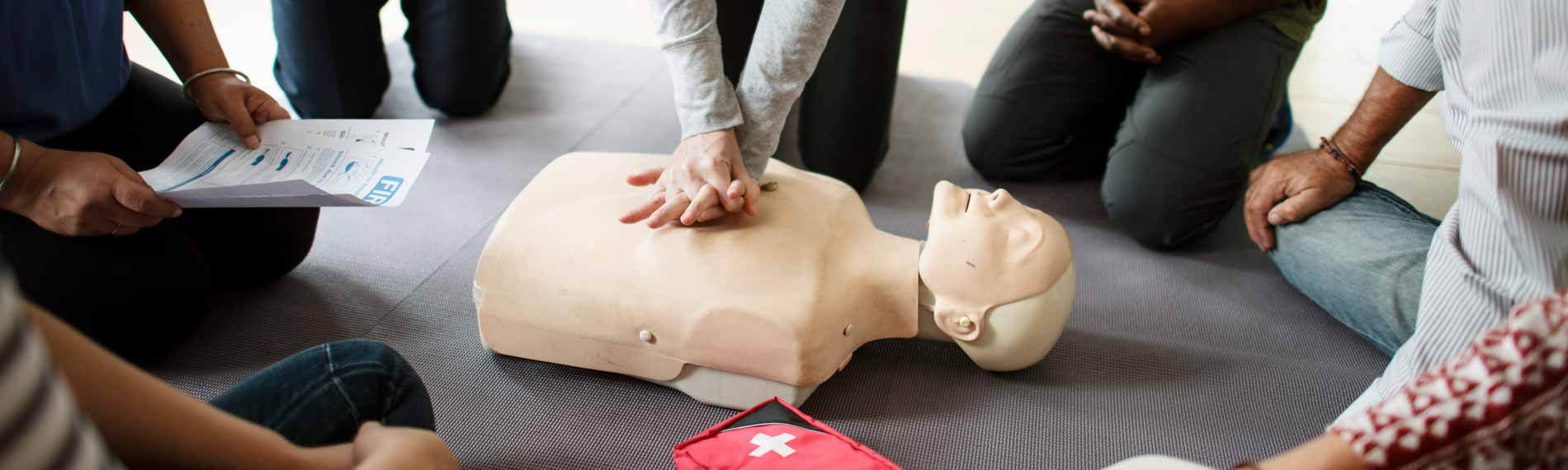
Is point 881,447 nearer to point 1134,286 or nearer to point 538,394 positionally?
point 538,394

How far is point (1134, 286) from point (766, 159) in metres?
0.71

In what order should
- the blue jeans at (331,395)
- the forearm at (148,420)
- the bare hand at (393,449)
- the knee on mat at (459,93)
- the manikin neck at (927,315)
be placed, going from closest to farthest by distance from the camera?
the forearm at (148,420) → the bare hand at (393,449) → the blue jeans at (331,395) → the manikin neck at (927,315) → the knee on mat at (459,93)

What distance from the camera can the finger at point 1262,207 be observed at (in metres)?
1.47

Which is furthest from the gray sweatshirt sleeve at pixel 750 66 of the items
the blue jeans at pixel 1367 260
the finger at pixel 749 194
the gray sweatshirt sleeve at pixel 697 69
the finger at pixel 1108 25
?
the blue jeans at pixel 1367 260

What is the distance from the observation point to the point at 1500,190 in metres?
0.91


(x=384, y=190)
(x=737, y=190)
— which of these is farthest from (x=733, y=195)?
(x=384, y=190)

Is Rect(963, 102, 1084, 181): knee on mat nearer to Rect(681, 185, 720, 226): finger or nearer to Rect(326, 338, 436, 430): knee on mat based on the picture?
Rect(681, 185, 720, 226): finger

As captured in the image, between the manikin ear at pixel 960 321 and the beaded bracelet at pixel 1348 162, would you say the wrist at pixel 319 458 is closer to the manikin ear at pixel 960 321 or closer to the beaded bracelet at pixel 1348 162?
the manikin ear at pixel 960 321

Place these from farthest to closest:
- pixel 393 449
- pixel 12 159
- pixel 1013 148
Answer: pixel 1013 148 → pixel 12 159 → pixel 393 449

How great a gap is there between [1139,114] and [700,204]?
96cm

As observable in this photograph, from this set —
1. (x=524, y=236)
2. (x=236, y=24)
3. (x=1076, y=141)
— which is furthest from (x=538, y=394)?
(x=236, y=24)

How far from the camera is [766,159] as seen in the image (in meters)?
1.33

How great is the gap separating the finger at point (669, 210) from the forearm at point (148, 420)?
577 mm

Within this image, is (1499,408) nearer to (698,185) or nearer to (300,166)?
(698,185)
